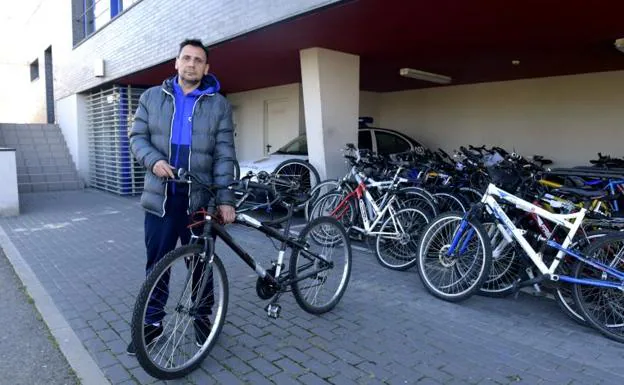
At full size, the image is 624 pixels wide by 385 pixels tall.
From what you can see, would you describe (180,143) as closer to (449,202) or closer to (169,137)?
(169,137)

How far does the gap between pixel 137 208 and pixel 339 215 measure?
16.8 ft

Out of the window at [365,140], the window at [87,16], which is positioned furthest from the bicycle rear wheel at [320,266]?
the window at [87,16]

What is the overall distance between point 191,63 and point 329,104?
12.4 feet

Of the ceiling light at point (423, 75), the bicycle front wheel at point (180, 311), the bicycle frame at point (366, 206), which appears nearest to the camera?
the bicycle front wheel at point (180, 311)

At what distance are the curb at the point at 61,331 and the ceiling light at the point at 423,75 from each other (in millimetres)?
6040

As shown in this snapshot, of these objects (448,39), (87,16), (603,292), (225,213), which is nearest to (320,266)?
(225,213)

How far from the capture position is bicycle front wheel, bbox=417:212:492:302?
12.8 ft

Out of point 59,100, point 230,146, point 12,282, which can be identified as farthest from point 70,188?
point 230,146

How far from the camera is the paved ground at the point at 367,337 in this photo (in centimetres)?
286

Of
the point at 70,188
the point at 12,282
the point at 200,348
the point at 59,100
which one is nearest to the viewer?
the point at 200,348

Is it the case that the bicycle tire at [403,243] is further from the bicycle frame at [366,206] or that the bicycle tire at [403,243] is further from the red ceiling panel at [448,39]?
the red ceiling panel at [448,39]

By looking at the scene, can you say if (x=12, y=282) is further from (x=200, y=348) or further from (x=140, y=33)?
(x=140, y=33)

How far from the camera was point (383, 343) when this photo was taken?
3283mm

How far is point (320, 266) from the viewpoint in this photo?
12.1 ft
